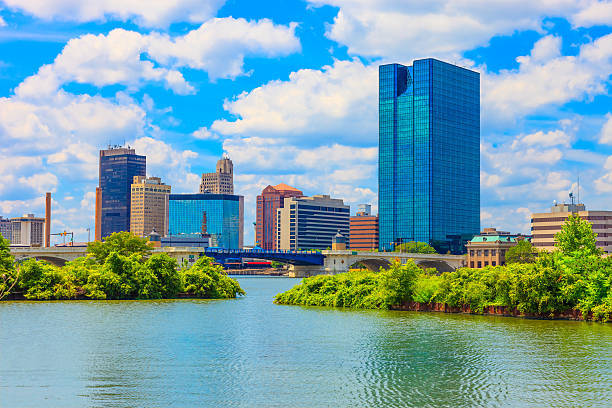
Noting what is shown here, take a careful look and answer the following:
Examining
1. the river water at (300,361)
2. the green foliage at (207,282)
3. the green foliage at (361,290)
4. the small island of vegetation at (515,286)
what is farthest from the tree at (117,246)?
the river water at (300,361)

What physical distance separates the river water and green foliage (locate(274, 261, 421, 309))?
10458 mm

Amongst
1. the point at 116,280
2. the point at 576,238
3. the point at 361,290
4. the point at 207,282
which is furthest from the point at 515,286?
the point at 116,280

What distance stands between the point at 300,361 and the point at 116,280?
6913 centimetres

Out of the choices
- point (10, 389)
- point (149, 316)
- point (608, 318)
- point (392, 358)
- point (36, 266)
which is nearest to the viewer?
point (10, 389)

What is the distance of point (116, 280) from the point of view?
122000 mm

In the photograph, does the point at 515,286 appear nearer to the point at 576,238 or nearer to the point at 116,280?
the point at 576,238

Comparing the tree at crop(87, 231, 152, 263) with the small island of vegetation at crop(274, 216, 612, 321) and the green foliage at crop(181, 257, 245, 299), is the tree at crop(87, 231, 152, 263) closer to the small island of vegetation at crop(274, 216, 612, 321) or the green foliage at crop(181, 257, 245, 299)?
the green foliage at crop(181, 257, 245, 299)

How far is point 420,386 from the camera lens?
5022 centimetres

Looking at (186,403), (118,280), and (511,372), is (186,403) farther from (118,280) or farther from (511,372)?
(118,280)

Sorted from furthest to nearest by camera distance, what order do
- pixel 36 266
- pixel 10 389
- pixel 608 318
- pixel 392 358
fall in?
pixel 36 266 → pixel 608 318 → pixel 392 358 → pixel 10 389

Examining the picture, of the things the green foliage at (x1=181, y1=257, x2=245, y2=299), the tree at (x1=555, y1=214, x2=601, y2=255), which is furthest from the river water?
the green foliage at (x1=181, y1=257, x2=245, y2=299)

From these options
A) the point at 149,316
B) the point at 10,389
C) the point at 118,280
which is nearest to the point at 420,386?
the point at 10,389

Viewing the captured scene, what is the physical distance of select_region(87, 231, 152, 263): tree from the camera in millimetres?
152250

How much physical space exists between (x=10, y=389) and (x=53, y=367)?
7.98 m
